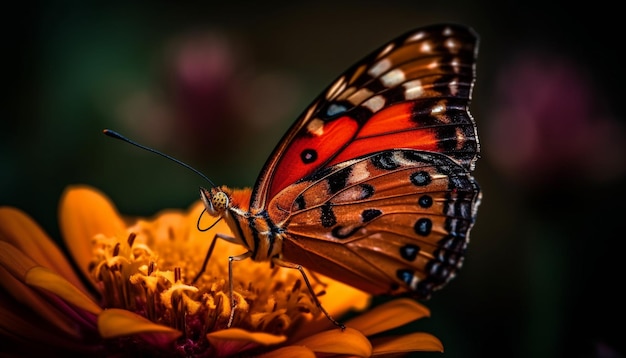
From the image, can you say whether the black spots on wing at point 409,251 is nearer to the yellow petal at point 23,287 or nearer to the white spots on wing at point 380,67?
the white spots on wing at point 380,67

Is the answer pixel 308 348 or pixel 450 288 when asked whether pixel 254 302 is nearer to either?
pixel 308 348

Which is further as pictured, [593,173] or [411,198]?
[593,173]

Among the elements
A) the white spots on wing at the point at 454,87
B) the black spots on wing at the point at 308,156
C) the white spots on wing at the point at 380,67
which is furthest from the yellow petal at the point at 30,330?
the white spots on wing at the point at 454,87

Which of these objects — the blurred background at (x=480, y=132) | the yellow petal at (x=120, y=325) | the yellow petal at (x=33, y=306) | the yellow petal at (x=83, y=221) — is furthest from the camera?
the blurred background at (x=480, y=132)

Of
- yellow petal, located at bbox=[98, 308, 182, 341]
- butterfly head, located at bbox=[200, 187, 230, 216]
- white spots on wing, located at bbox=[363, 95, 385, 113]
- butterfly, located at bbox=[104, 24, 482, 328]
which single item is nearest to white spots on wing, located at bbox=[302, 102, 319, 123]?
butterfly, located at bbox=[104, 24, 482, 328]

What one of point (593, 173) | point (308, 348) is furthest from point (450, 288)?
point (308, 348)

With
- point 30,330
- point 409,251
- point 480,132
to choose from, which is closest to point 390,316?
point 409,251
